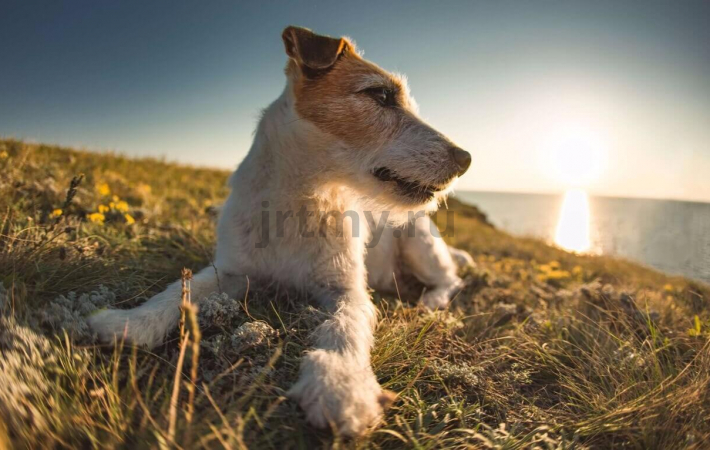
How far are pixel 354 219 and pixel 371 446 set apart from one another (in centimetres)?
201

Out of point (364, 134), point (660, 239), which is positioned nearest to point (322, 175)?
point (364, 134)

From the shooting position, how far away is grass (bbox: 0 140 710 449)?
1472mm

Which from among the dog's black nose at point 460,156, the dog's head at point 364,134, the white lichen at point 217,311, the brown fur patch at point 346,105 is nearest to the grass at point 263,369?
the white lichen at point 217,311

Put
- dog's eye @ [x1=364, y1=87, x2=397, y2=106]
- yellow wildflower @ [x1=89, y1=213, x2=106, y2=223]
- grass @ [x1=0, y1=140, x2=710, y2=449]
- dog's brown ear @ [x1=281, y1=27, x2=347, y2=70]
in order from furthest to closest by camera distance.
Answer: yellow wildflower @ [x1=89, y1=213, x2=106, y2=223], dog's eye @ [x1=364, y1=87, x2=397, y2=106], dog's brown ear @ [x1=281, y1=27, x2=347, y2=70], grass @ [x1=0, y1=140, x2=710, y2=449]

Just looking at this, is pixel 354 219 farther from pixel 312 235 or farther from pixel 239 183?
pixel 239 183

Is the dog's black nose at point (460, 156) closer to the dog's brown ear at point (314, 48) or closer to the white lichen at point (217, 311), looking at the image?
the dog's brown ear at point (314, 48)

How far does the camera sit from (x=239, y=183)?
122 inches

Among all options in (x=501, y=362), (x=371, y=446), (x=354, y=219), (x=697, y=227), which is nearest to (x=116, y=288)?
(x=354, y=219)

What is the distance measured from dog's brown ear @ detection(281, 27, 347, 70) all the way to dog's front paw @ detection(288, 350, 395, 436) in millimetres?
2167

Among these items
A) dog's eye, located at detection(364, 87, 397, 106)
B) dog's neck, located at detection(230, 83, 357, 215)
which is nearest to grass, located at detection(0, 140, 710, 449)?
dog's neck, located at detection(230, 83, 357, 215)

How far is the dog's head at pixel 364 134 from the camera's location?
2.89m

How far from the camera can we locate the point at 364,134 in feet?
9.66

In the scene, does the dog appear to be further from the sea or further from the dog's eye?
the sea

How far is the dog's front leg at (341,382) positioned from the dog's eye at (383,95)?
72.0 inches
